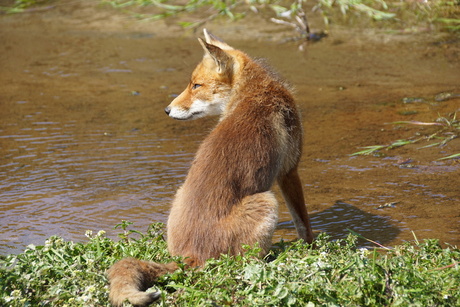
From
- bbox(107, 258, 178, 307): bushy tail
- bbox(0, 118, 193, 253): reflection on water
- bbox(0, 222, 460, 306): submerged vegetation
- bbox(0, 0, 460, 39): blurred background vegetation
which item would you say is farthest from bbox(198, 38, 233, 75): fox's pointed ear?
bbox(0, 0, 460, 39): blurred background vegetation

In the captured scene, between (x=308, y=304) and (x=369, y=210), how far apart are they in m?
2.06

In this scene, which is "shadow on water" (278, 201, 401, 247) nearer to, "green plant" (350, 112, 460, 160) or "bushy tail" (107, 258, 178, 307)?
"green plant" (350, 112, 460, 160)

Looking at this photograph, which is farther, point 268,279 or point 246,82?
point 246,82

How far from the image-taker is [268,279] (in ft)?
11.3

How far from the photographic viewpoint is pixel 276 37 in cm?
1012

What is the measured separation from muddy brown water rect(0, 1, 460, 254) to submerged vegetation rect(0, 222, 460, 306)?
2.55 feet

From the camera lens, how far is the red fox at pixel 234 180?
3.93m

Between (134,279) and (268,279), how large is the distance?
0.73 meters

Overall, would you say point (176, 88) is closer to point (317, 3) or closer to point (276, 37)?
point (276, 37)

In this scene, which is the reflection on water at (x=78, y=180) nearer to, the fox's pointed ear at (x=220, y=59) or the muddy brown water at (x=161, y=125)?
the muddy brown water at (x=161, y=125)

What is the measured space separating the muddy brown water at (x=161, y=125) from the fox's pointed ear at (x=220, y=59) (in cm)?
124

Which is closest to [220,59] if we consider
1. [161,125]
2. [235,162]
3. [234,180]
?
[235,162]

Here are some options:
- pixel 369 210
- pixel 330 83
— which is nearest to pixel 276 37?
pixel 330 83

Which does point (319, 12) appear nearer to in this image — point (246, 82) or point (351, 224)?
point (246, 82)
